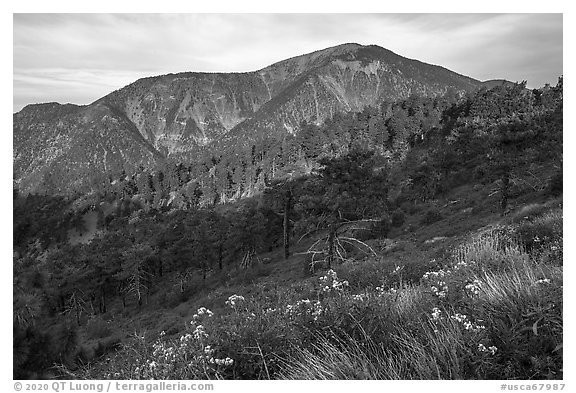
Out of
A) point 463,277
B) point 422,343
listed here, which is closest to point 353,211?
point 463,277

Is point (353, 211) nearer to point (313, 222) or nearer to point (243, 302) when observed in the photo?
point (313, 222)

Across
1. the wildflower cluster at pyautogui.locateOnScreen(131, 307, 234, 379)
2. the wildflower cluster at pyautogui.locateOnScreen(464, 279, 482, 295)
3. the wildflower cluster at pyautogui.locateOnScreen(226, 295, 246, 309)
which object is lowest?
the wildflower cluster at pyautogui.locateOnScreen(131, 307, 234, 379)

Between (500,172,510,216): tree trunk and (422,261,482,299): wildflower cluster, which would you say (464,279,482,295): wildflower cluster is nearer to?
(422,261,482,299): wildflower cluster

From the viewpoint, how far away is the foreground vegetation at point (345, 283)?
2.93 metres

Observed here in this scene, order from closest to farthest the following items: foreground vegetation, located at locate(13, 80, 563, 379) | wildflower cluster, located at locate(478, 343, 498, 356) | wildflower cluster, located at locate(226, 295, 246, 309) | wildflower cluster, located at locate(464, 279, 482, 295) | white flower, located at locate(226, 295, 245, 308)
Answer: wildflower cluster, located at locate(478, 343, 498, 356), foreground vegetation, located at locate(13, 80, 563, 379), wildflower cluster, located at locate(464, 279, 482, 295), white flower, located at locate(226, 295, 245, 308), wildflower cluster, located at locate(226, 295, 246, 309)

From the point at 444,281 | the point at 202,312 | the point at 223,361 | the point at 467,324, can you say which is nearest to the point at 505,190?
the point at 444,281

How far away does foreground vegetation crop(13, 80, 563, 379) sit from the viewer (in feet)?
9.61

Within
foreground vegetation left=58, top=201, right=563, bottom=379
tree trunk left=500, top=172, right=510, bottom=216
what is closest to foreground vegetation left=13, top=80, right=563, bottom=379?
Answer: foreground vegetation left=58, top=201, right=563, bottom=379

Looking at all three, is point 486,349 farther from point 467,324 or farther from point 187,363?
point 187,363

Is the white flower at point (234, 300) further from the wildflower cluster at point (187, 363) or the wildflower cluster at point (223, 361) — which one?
the wildflower cluster at point (223, 361)

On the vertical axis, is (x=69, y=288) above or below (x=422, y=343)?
below

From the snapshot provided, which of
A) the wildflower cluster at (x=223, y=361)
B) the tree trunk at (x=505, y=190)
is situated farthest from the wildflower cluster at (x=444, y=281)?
the tree trunk at (x=505, y=190)

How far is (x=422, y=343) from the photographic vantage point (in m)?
2.99
